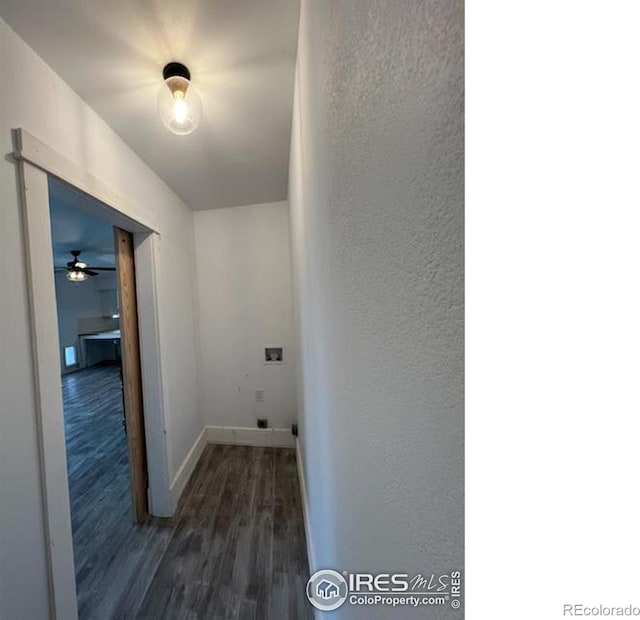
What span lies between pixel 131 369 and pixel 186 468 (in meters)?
0.96

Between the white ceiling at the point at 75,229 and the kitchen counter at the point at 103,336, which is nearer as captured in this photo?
the white ceiling at the point at 75,229

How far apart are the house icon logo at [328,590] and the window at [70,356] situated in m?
7.90

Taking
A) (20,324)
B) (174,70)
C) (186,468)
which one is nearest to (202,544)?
(186,468)

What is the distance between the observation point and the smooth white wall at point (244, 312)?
2619 mm

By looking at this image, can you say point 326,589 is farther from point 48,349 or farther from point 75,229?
point 75,229

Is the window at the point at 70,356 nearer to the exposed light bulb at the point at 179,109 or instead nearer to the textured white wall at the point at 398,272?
the exposed light bulb at the point at 179,109

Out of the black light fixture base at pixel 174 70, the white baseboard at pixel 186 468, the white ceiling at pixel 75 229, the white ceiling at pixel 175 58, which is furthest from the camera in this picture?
the white baseboard at pixel 186 468

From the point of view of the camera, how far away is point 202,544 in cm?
162

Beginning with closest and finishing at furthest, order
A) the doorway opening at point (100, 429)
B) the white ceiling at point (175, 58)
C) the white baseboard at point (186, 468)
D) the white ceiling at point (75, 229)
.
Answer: the white ceiling at point (175, 58), the white ceiling at point (75, 229), the doorway opening at point (100, 429), the white baseboard at point (186, 468)

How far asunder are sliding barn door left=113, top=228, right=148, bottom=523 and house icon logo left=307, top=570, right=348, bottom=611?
1318 mm

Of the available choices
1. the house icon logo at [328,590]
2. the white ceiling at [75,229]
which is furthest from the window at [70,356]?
the house icon logo at [328,590]

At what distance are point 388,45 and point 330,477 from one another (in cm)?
101

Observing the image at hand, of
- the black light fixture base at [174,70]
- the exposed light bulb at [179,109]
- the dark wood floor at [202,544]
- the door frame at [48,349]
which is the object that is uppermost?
the black light fixture base at [174,70]
